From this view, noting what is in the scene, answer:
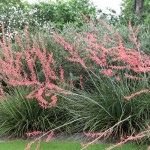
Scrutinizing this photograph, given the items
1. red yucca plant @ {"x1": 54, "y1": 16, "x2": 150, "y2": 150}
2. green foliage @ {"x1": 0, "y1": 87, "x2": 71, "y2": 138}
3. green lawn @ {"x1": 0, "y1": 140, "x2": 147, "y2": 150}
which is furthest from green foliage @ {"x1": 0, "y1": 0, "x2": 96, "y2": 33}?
A: green lawn @ {"x1": 0, "y1": 140, "x2": 147, "y2": 150}

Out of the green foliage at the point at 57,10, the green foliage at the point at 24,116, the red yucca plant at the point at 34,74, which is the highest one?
the green foliage at the point at 57,10

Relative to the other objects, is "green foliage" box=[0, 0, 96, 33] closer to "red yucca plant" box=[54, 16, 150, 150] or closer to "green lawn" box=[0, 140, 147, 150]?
"red yucca plant" box=[54, 16, 150, 150]

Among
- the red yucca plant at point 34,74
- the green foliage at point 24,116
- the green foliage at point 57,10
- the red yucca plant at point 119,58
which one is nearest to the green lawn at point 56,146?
the red yucca plant at point 119,58

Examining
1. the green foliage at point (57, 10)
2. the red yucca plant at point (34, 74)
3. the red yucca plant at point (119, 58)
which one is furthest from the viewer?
the green foliage at point (57, 10)

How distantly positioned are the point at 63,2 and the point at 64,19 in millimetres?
959

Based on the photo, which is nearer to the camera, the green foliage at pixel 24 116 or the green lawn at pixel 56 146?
the green lawn at pixel 56 146

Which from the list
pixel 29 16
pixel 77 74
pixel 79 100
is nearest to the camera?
pixel 79 100

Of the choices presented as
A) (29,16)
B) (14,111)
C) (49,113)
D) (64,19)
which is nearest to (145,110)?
(49,113)

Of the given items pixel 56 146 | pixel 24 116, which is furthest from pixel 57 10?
pixel 56 146

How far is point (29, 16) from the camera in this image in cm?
1483

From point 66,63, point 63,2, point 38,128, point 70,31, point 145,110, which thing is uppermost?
point 63,2

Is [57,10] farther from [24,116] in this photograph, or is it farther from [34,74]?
[34,74]

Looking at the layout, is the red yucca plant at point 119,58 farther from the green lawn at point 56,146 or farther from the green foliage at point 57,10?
the green foliage at point 57,10

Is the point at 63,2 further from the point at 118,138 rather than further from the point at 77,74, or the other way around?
the point at 118,138
